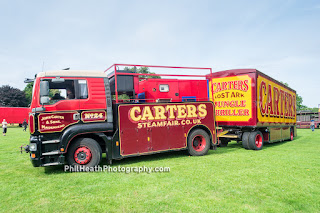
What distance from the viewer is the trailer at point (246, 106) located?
34.8 ft

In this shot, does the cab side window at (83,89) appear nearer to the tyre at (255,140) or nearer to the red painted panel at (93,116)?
the red painted panel at (93,116)

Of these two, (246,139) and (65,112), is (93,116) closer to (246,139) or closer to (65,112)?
(65,112)

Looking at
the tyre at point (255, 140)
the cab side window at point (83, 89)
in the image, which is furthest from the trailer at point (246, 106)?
the cab side window at point (83, 89)

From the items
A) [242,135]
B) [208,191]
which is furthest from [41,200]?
[242,135]

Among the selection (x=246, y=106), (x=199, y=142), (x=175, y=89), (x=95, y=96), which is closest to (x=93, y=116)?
(x=95, y=96)

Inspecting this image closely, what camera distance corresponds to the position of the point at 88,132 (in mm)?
7012

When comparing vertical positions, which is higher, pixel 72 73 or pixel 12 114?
pixel 72 73

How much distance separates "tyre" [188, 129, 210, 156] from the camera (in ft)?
29.8

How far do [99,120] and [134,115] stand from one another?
124 centimetres

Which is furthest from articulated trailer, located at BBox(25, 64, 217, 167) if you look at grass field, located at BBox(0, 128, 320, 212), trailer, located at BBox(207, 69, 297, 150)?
trailer, located at BBox(207, 69, 297, 150)

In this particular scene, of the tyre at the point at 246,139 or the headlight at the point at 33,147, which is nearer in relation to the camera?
the headlight at the point at 33,147

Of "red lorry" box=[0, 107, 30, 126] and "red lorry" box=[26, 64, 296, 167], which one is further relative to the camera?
"red lorry" box=[0, 107, 30, 126]

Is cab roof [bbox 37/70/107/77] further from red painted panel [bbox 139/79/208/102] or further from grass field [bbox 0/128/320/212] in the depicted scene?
grass field [bbox 0/128/320/212]

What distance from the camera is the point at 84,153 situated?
276 inches
